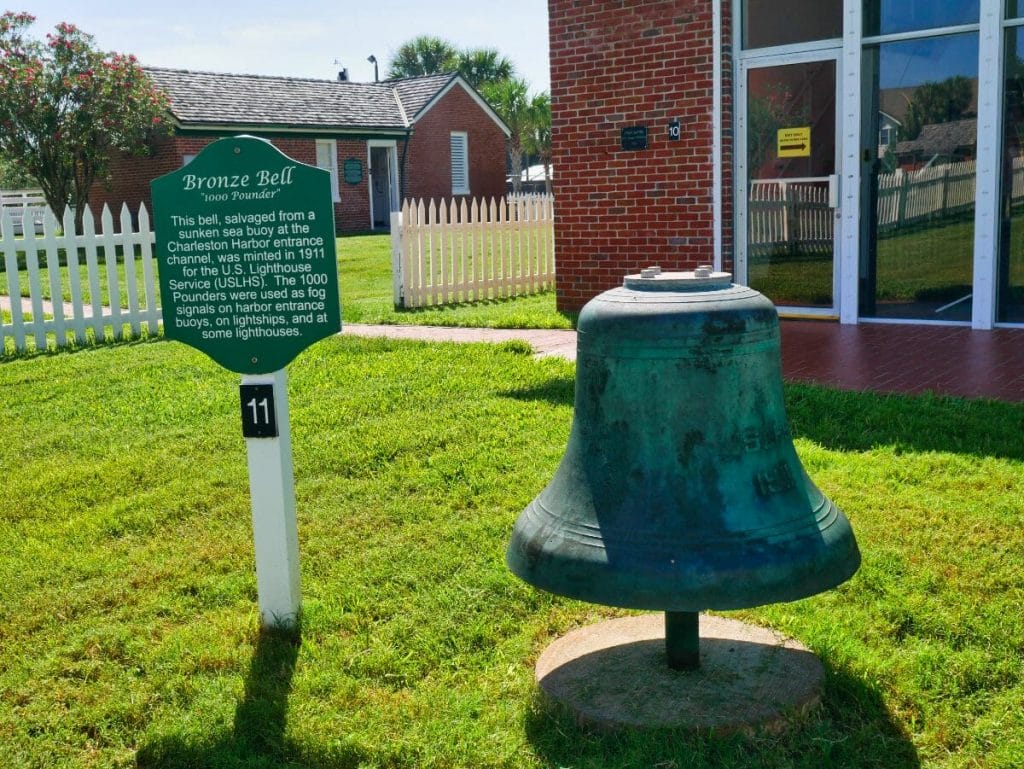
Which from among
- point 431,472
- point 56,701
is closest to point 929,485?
point 431,472

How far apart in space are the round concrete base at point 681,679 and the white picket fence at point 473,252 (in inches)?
349

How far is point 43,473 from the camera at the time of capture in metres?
5.70

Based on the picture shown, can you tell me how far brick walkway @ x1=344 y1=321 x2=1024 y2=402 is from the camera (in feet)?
22.4

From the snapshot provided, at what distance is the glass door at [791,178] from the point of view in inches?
384

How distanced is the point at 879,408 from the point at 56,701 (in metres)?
4.52

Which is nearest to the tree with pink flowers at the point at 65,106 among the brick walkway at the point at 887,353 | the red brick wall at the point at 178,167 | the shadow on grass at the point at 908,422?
the red brick wall at the point at 178,167

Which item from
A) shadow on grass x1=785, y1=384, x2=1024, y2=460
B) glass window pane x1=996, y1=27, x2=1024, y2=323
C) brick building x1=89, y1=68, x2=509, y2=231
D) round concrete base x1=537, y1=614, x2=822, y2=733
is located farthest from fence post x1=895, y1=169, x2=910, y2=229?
brick building x1=89, y1=68, x2=509, y2=231

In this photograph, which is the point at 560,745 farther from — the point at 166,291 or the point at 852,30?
the point at 852,30

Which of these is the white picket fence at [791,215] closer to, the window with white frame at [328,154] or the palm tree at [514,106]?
the window with white frame at [328,154]

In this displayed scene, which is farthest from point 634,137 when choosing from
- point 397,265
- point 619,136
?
point 397,265

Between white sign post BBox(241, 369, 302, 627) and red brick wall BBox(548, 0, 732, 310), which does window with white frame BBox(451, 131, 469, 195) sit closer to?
red brick wall BBox(548, 0, 732, 310)

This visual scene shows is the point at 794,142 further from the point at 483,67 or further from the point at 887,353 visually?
the point at 483,67

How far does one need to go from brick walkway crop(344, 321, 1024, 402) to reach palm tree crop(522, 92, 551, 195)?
150 feet

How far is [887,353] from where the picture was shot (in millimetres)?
8055
